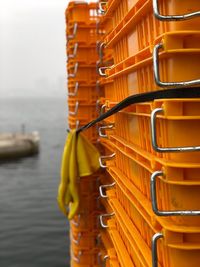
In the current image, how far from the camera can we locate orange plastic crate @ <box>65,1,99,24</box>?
230 inches

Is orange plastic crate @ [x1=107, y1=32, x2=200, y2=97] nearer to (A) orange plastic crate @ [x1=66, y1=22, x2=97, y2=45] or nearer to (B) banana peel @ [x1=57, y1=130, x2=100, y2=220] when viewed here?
(B) banana peel @ [x1=57, y1=130, x2=100, y2=220]

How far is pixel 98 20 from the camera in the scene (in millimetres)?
5832

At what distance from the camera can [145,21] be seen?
267 cm

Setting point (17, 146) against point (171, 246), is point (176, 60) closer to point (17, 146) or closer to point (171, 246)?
point (171, 246)

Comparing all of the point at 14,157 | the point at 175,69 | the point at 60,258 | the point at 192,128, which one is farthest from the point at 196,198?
the point at 14,157

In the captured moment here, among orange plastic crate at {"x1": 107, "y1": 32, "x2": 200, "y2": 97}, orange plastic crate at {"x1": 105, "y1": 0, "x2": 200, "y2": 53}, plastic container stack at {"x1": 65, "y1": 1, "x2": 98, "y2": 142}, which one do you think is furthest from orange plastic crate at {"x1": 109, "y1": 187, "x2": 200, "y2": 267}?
plastic container stack at {"x1": 65, "y1": 1, "x2": 98, "y2": 142}

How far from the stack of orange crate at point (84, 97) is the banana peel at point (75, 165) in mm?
289

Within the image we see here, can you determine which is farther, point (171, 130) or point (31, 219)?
point (31, 219)

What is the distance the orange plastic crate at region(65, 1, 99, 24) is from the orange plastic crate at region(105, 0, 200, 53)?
204cm

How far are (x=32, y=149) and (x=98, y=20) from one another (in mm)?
30181

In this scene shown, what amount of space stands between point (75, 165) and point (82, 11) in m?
2.28

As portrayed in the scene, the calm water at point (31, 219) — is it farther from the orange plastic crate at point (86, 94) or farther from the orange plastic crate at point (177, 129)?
the orange plastic crate at point (177, 129)

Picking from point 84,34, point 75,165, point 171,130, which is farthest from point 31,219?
point 171,130

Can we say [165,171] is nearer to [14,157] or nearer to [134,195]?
[134,195]
